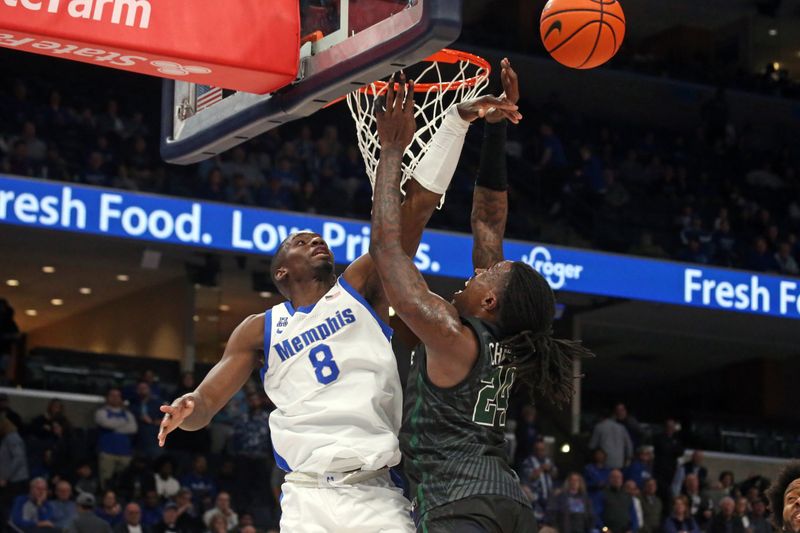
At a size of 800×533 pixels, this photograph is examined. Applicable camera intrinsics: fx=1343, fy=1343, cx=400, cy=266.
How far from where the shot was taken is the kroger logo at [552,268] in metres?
16.5

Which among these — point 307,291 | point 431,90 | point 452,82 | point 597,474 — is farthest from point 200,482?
point 307,291

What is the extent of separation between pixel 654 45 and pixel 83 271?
1216 centimetres

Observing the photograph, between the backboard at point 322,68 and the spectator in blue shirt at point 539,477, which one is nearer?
the backboard at point 322,68

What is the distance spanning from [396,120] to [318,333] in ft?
2.70

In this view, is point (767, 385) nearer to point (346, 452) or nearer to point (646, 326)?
Result: point (646, 326)

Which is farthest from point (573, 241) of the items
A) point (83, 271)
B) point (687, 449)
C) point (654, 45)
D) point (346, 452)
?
point (346, 452)

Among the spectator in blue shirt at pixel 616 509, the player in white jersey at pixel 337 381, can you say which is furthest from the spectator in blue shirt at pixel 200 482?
the player in white jersey at pixel 337 381

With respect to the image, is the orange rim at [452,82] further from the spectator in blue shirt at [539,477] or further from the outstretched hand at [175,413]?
the spectator in blue shirt at [539,477]

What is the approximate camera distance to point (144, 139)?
670 inches

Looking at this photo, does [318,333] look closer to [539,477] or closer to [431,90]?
[431,90]

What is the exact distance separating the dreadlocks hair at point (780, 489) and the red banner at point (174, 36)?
8.62 feet

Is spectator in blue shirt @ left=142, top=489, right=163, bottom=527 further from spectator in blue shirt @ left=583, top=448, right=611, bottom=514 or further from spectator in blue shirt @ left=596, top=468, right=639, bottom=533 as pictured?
spectator in blue shirt @ left=583, top=448, right=611, bottom=514

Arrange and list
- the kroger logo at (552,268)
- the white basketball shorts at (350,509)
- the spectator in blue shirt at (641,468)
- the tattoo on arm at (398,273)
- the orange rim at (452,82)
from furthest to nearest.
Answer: the kroger logo at (552,268)
the spectator in blue shirt at (641,468)
the orange rim at (452,82)
the white basketball shorts at (350,509)
the tattoo on arm at (398,273)

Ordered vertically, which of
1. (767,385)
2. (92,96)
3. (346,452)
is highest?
(92,96)
